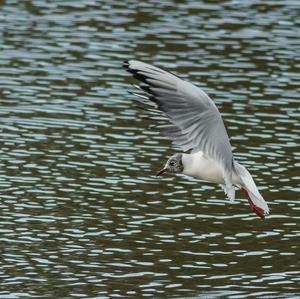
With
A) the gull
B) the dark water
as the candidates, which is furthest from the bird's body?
the dark water

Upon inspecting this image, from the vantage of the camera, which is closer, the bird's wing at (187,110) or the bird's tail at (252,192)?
the bird's wing at (187,110)

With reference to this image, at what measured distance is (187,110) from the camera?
12938mm

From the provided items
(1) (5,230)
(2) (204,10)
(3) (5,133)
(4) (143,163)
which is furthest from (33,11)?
(1) (5,230)

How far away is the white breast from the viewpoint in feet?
45.9

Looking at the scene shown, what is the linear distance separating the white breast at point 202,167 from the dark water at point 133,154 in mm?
997

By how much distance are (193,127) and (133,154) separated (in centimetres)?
581

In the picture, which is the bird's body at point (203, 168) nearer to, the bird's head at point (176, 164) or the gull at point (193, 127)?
the gull at point (193, 127)

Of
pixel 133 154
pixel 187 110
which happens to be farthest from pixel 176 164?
pixel 133 154

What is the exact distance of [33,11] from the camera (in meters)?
28.0

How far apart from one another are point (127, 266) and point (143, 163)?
4.31m

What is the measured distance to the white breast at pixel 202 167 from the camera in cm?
1398

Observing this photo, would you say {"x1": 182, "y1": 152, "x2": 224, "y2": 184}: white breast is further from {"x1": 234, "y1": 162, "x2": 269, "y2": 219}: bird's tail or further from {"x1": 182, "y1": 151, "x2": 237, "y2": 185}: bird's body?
{"x1": 234, "y1": 162, "x2": 269, "y2": 219}: bird's tail

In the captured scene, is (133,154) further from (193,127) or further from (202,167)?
(193,127)

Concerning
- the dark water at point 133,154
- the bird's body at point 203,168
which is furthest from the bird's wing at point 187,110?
the dark water at point 133,154
